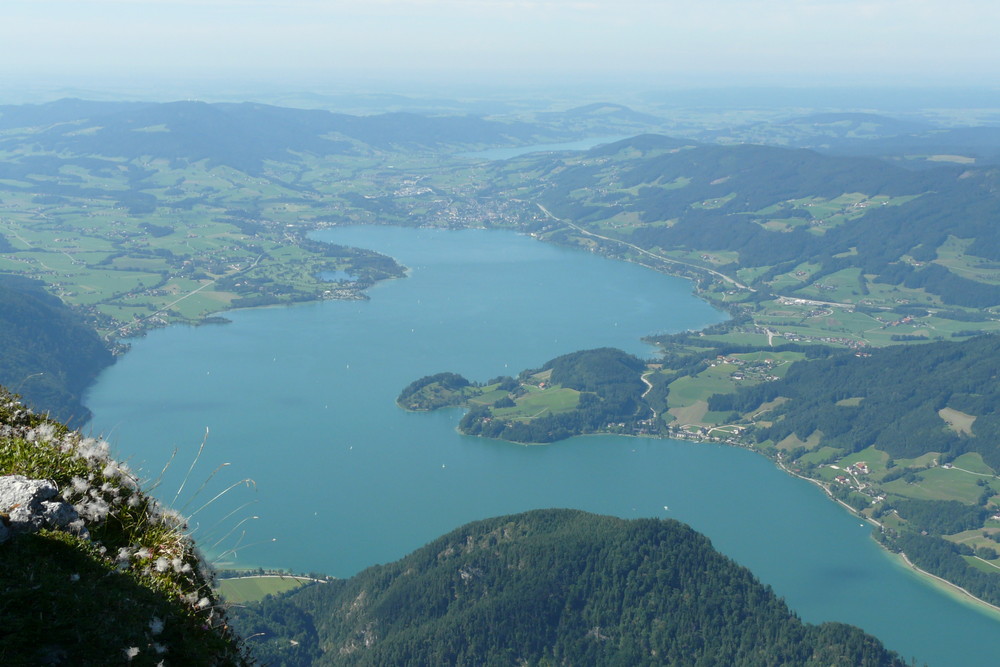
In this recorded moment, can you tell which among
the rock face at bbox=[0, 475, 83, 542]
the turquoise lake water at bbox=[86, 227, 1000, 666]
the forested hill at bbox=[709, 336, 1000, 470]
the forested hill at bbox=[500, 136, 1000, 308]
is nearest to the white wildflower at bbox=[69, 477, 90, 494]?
the rock face at bbox=[0, 475, 83, 542]

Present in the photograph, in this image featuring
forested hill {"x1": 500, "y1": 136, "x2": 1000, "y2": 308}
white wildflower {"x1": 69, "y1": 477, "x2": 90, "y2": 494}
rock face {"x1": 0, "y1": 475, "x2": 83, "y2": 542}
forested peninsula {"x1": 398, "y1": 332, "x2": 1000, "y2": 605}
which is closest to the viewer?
rock face {"x1": 0, "y1": 475, "x2": 83, "y2": 542}

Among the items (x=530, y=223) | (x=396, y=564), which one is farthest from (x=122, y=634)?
(x=530, y=223)

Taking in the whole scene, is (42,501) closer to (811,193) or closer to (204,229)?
(204,229)

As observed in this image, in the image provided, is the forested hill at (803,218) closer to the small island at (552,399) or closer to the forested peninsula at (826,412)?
the forested peninsula at (826,412)

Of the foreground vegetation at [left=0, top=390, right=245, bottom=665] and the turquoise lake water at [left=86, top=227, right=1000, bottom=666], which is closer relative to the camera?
the foreground vegetation at [left=0, top=390, right=245, bottom=665]

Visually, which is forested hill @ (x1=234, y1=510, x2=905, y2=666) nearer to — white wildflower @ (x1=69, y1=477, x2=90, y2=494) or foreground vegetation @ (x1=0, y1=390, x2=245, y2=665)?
foreground vegetation @ (x1=0, y1=390, x2=245, y2=665)

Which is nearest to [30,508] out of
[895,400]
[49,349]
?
[895,400]

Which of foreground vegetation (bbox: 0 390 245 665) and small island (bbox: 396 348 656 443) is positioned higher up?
foreground vegetation (bbox: 0 390 245 665)
